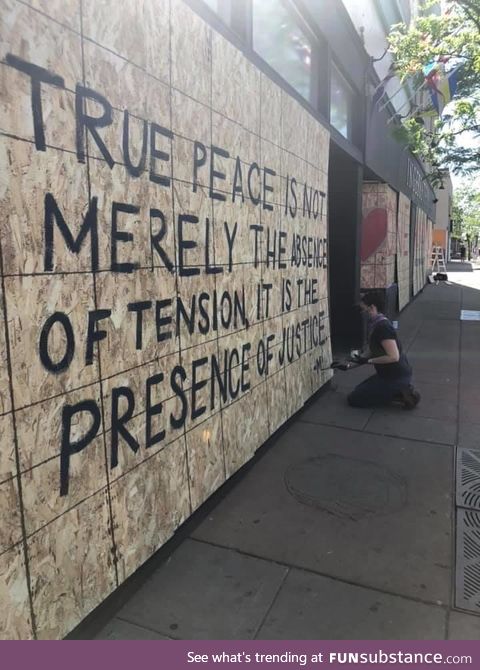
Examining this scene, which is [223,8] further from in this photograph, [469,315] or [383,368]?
[469,315]

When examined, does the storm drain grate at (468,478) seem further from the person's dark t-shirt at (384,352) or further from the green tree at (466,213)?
the green tree at (466,213)

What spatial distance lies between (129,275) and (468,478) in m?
3.28

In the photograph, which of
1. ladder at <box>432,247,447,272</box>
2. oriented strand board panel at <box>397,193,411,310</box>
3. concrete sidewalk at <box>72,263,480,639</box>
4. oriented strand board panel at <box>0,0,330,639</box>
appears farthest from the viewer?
ladder at <box>432,247,447,272</box>

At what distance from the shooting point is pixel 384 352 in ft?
19.8

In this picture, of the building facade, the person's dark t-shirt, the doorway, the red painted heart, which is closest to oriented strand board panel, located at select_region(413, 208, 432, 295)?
the red painted heart

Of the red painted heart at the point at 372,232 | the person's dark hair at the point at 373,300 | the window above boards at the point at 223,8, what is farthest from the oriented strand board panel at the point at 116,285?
the red painted heart at the point at 372,232

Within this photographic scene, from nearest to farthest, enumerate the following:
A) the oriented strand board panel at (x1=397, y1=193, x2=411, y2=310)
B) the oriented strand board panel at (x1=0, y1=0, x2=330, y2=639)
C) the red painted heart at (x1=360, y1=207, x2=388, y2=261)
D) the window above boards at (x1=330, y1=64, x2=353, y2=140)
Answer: the oriented strand board panel at (x1=0, y1=0, x2=330, y2=639) < the window above boards at (x1=330, y1=64, x2=353, y2=140) < the red painted heart at (x1=360, y1=207, x2=388, y2=261) < the oriented strand board panel at (x1=397, y1=193, x2=411, y2=310)

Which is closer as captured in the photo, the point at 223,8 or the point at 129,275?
the point at 129,275

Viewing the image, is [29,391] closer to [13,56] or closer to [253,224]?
[13,56]

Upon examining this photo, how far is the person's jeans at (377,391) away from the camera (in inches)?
239

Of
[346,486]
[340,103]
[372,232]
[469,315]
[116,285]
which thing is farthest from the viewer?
[469,315]

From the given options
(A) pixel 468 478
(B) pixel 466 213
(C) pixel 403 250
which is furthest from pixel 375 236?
(B) pixel 466 213

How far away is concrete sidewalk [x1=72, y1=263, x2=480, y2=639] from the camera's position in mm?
2701

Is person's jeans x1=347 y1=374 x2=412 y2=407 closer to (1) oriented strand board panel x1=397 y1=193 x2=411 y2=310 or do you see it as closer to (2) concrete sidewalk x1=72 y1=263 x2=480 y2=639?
(2) concrete sidewalk x1=72 y1=263 x2=480 y2=639
